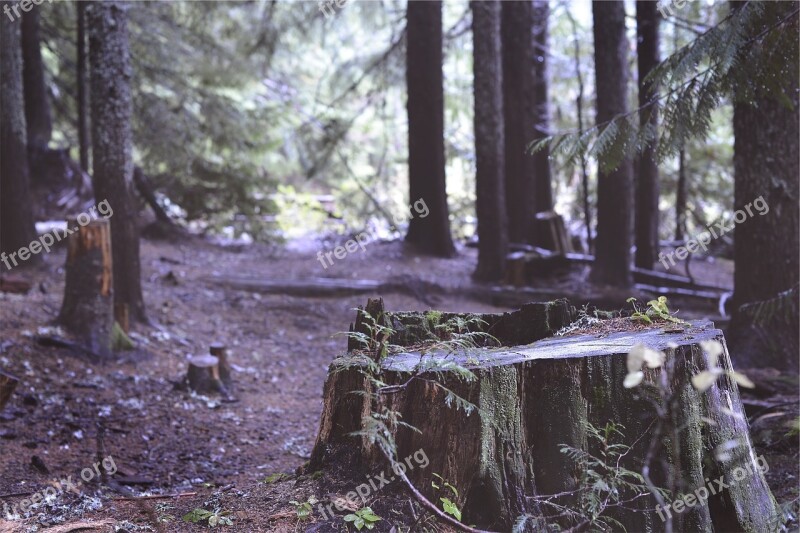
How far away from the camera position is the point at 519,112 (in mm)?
14172

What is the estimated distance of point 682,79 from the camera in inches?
195

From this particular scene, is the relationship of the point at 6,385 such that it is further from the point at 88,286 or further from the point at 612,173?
the point at 612,173

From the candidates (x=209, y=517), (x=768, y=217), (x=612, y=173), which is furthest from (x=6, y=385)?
(x=612, y=173)

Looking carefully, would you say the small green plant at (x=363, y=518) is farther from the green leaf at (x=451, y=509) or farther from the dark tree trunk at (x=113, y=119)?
the dark tree trunk at (x=113, y=119)

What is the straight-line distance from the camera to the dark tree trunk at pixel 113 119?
27.2 feet

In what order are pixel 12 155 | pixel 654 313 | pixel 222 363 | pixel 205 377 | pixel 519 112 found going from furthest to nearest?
1. pixel 519 112
2. pixel 12 155
3. pixel 222 363
4. pixel 205 377
5. pixel 654 313

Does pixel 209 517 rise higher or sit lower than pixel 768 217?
lower

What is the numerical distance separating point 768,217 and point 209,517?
20.4 ft

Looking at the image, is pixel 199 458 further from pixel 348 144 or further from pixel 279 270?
pixel 348 144

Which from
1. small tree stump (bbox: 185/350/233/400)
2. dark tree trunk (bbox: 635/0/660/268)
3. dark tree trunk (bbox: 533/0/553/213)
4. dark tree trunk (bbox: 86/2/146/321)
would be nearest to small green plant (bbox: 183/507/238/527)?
small tree stump (bbox: 185/350/233/400)

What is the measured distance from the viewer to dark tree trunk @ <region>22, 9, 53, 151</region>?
1249 centimetres

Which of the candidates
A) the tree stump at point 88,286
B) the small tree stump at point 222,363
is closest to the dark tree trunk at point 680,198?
the small tree stump at point 222,363

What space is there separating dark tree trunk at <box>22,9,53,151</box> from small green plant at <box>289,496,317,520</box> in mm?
12181

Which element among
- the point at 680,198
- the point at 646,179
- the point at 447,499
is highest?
the point at 646,179
